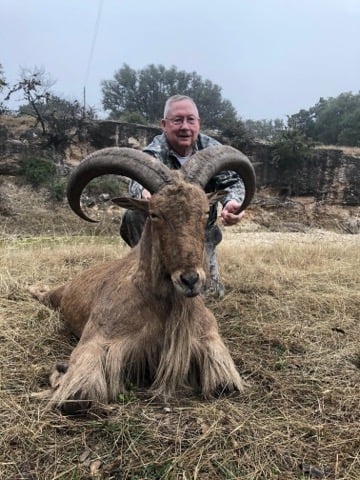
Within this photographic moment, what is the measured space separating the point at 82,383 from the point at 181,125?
292 cm

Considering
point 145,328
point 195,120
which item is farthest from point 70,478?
point 195,120

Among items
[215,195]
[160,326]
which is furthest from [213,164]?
[160,326]

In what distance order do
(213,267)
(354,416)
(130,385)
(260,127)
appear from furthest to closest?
1. (260,127)
2. (213,267)
3. (130,385)
4. (354,416)

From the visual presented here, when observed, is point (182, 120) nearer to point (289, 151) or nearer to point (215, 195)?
point (215, 195)

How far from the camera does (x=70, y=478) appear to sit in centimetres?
244

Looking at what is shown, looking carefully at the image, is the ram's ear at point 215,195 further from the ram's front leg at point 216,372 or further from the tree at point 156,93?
the tree at point 156,93

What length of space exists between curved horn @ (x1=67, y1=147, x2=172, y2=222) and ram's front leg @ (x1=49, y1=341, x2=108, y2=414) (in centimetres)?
113

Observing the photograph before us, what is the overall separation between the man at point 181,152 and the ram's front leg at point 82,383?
1.81 meters

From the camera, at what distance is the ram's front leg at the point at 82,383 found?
304 centimetres

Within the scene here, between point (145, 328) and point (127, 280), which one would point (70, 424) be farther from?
point (127, 280)

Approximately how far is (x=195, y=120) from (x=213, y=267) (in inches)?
68.4

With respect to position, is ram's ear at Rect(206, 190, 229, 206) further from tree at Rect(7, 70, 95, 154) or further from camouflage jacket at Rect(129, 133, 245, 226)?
tree at Rect(7, 70, 95, 154)

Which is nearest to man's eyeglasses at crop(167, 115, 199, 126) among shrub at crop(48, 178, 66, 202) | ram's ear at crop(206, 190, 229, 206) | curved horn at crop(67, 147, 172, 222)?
curved horn at crop(67, 147, 172, 222)

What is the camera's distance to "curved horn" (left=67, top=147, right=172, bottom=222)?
11.0 feet
